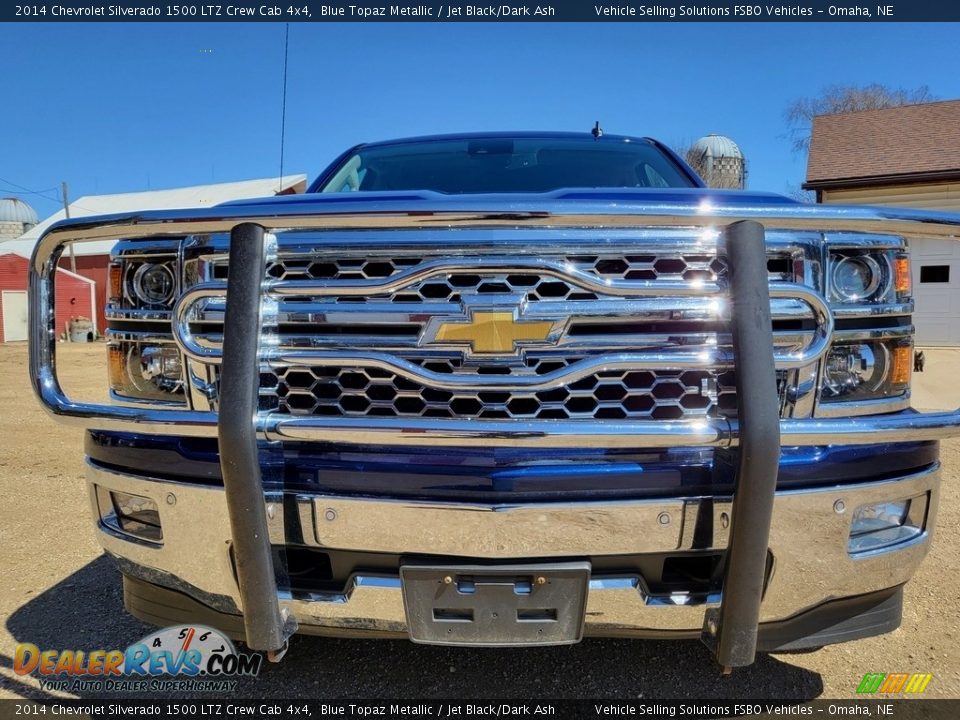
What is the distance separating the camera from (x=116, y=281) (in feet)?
6.30

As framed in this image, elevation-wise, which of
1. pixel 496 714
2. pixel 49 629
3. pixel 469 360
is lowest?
pixel 49 629

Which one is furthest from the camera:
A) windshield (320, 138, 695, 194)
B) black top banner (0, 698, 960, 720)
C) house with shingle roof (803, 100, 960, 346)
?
house with shingle roof (803, 100, 960, 346)

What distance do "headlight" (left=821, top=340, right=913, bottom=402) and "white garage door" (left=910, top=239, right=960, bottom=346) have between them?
14.1m

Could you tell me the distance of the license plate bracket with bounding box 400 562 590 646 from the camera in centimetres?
160

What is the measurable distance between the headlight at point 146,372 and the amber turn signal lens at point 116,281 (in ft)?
0.46

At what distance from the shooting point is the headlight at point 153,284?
188cm

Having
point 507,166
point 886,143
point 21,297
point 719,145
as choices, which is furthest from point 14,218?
point 507,166

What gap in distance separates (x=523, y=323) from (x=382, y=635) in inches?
35.0

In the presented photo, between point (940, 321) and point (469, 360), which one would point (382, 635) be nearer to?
point (469, 360)

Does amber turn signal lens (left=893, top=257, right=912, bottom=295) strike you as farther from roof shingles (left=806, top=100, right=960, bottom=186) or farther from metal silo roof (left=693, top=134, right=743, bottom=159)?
metal silo roof (left=693, top=134, right=743, bottom=159)

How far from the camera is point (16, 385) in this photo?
1036 cm

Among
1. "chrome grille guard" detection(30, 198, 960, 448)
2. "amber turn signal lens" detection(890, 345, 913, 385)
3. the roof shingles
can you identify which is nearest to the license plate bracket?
"chrome grille guard" detection(30, 198, 960, 448)

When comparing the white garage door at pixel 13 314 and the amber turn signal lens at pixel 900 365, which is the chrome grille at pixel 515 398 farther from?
the white garage door at pixel 13 314

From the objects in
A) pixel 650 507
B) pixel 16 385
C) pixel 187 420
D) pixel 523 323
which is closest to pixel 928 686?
pixel 650 507
